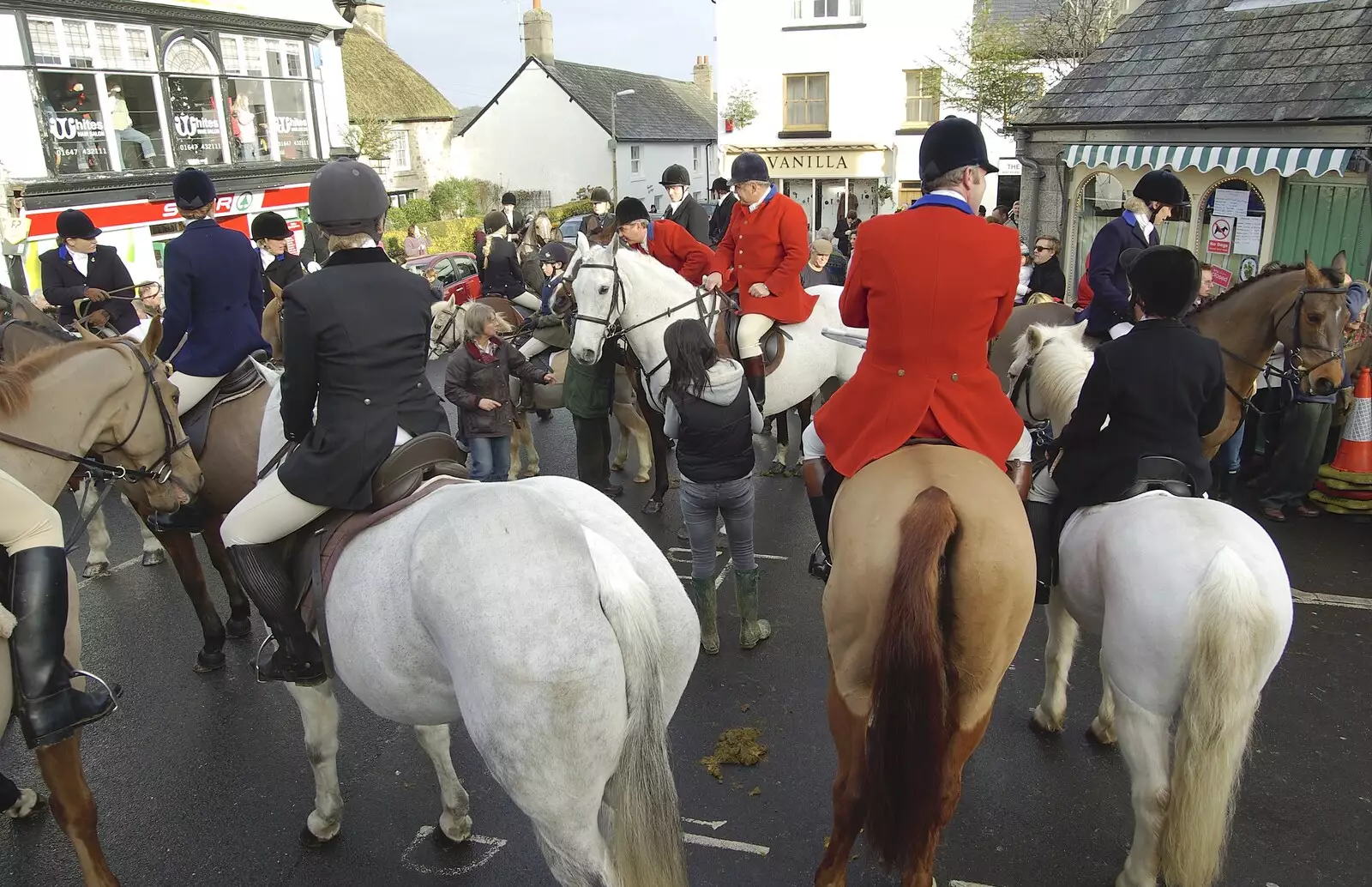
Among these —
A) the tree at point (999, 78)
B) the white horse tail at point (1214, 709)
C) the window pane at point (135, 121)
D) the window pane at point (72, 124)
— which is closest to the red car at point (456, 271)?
the window pane at point (135, 121)

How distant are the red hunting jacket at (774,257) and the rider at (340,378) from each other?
398cm

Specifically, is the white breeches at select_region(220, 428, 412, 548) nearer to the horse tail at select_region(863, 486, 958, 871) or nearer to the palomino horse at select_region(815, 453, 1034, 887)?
the palomino horse at select_region(815, 453, 1034, 887)

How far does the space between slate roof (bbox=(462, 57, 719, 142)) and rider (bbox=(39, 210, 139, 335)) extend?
28.2 meters

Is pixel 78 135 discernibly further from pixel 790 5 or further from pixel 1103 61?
pixel 790 5

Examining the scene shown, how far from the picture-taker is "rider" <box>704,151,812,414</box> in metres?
6.82

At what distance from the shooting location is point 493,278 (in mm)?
11305

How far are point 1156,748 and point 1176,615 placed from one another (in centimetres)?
51

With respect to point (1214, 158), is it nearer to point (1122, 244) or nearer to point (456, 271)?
point (1122, 244)

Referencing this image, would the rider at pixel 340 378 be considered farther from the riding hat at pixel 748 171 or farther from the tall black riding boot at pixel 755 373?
the riding hat at pixel 748 171

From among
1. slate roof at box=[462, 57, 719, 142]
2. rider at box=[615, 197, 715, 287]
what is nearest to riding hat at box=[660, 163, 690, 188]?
rider at box=[615, 197, 715, 287]

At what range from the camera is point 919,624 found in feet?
8.79

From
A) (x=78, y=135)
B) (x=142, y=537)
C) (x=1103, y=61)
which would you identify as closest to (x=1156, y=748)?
(x=142, y=537)

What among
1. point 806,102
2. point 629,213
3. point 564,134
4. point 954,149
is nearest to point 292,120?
point 806,102

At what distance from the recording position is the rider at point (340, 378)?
3066mm
